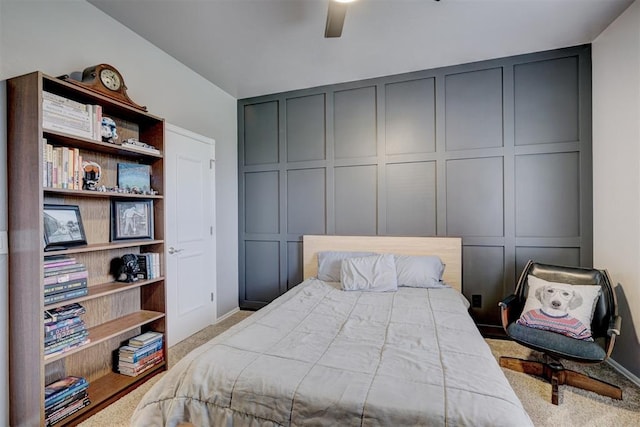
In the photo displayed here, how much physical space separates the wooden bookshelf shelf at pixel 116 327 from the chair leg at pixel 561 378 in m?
2.84

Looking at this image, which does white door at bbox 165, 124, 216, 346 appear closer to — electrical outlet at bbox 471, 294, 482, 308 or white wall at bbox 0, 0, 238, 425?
white wall at bbox 0, 0, 238, 425

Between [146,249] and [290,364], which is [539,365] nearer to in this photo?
[290,364]

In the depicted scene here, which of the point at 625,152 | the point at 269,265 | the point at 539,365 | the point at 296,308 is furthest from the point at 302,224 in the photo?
the point at 625,152

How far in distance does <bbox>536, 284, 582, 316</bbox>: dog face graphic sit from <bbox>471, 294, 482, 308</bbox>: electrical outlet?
0.78 metres

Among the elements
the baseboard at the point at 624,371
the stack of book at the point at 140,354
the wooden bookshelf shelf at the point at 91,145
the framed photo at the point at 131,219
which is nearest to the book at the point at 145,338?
the stack of book at the point at 140,354

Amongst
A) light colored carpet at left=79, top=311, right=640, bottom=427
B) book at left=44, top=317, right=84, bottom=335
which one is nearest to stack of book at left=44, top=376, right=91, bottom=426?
light colored carpet at left=79, top=311, right=640, bottom=427

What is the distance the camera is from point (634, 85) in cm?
215

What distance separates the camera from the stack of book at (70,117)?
1.65m

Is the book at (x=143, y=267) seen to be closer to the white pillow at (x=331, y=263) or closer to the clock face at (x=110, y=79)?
the clock face at (x=110, y=79)

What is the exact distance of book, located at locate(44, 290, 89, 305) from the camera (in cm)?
164

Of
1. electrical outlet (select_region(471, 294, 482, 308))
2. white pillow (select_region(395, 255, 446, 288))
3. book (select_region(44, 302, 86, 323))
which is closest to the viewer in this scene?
book (select_region(44, 302, 86, 323))

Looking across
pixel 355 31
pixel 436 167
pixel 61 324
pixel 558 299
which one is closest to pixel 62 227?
pixel 61 324

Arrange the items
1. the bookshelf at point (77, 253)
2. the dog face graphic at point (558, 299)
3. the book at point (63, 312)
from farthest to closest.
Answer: the dog face graphic at point (558, 299) → the book at point (63, 312) → the bookshelf at point (77, 253)

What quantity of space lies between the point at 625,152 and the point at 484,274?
4.86 ft
